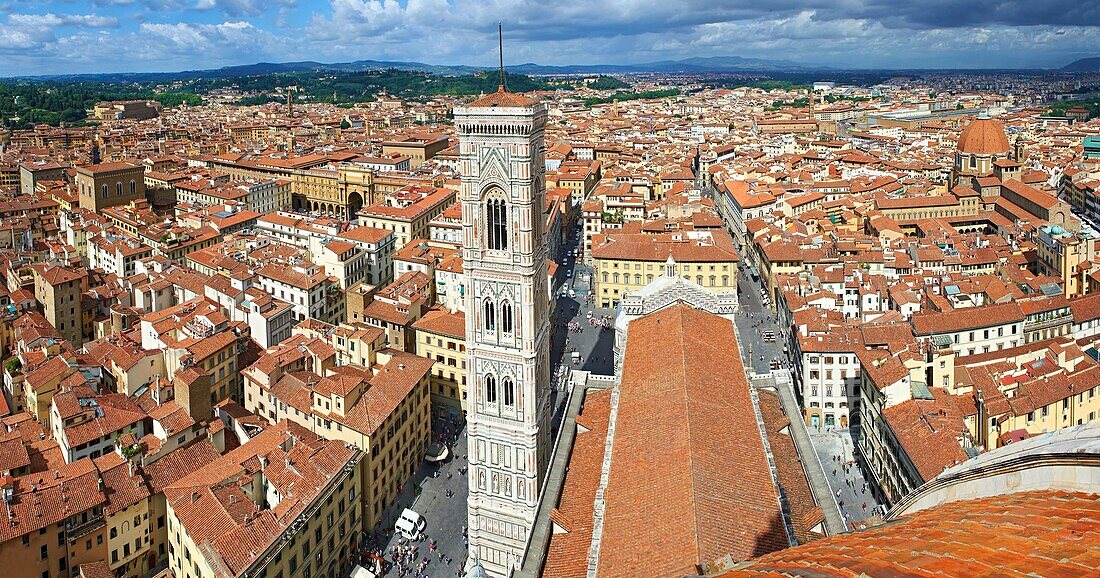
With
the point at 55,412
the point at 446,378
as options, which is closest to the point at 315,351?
the point at 446,378

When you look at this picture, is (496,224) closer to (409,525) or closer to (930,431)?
(409,525)

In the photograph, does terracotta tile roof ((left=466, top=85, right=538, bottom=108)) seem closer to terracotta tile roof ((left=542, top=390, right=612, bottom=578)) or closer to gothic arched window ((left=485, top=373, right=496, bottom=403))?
gothic arched window ((left=485, top=373, right=496, bottom=403))

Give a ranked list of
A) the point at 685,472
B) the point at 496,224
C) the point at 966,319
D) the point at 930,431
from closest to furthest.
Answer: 1. the point at 685,472
2. the point at 496,224
3. the point at 930,431
4. the point at 966,319

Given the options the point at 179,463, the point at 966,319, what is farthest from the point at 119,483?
the point at 966,319

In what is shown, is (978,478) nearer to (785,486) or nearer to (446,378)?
(785,486)

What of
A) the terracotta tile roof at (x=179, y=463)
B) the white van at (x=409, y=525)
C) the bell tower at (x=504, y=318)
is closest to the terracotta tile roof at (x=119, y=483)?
the terracotta tile roof at (x=179, y=463)

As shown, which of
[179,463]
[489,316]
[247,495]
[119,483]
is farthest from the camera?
[179,463]

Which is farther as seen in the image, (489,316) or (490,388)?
(490,388)
